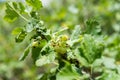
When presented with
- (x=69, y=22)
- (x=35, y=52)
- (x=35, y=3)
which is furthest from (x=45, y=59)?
(x=69, y=22)

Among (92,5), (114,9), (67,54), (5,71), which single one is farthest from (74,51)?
(92,5)

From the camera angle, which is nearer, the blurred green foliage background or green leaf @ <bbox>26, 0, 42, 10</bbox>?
green leaf @ <bbox>26, 0, 42, 10</bbox>

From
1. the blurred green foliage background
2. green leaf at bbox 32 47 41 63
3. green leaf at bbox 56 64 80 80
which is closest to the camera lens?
green leaf at bbox 56 64 80 80

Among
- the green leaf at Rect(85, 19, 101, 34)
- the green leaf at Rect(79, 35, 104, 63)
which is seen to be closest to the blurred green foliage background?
the green leaf at Rect(85, 19, 101, 34)

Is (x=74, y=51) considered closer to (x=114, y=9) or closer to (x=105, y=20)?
(x=114, y=9)

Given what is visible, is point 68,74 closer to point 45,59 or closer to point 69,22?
point 45,59

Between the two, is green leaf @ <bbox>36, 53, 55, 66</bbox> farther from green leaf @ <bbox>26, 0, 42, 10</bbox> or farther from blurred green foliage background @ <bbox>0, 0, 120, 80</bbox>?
blurred green foliage background @ <bbox>0, 0, 120, 80</bbox>

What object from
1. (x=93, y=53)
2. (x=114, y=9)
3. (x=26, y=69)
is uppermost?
(x=26, y=69)

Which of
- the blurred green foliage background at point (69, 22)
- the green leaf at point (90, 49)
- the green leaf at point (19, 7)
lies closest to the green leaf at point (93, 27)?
the green leaf at point (90, 49)
